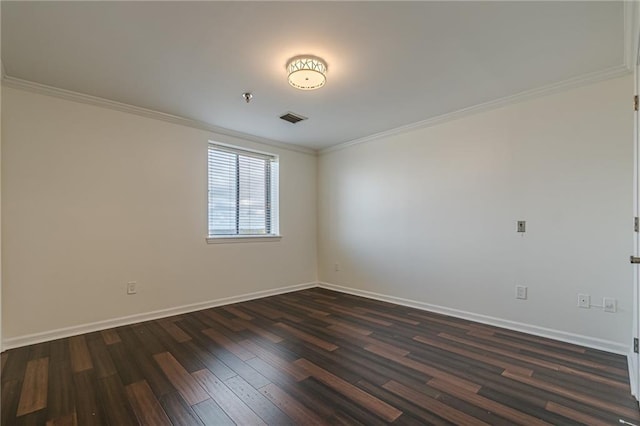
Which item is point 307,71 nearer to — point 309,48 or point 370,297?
point 309,48

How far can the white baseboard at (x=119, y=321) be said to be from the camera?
2600 millimetres

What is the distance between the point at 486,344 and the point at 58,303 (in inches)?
151

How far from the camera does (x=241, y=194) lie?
14.1ft

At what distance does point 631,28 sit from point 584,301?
6.73 ft

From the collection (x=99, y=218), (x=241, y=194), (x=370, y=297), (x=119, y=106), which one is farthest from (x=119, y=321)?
(x=370, y=297)

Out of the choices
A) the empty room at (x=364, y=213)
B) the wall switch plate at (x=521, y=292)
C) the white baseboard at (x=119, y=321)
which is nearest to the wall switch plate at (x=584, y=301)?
the empty room at (x=364, y=213)

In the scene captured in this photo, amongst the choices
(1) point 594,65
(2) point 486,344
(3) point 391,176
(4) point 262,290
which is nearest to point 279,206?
(4) point 262,290

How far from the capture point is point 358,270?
4441 mm

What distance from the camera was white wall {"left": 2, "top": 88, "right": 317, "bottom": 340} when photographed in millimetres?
2627

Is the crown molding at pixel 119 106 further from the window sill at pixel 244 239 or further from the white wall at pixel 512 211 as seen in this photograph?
the white wall at pixel 512 211

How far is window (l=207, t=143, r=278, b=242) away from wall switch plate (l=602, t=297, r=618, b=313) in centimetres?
367

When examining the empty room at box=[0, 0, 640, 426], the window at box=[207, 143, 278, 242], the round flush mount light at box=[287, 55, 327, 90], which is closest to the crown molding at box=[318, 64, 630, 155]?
the empty room at box=[0, 0, 640, 426]

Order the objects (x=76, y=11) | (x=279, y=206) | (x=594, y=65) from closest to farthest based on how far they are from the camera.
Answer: (x=76, y=11)
(x=594, y=65)
(x=279, y=206)

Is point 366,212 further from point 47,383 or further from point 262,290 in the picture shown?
point 47,383
